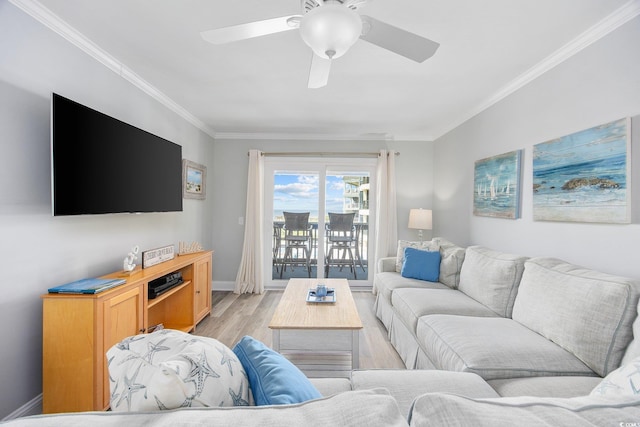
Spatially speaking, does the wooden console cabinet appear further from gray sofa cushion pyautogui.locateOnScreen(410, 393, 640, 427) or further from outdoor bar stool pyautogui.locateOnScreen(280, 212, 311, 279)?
outdoor bar stool pyautogui.locateOnScreen(280, 212, 311, 279)

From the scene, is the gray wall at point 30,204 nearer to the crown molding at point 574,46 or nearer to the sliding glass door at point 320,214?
the sliding glass door at point 320,214

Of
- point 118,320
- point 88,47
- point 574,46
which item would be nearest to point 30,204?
point 118,320

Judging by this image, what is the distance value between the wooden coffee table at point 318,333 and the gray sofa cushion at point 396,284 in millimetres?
676

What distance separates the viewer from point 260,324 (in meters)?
3.25

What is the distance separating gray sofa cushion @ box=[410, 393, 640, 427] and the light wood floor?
81.5 inches

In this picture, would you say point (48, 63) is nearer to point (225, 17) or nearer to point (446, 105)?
point (225, 17)

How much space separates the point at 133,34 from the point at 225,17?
0.75m

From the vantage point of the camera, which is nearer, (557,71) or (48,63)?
(48,63)

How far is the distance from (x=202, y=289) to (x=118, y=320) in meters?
1.38

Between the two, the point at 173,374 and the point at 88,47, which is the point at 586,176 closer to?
the point at 173,374

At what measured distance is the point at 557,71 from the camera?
2186mm

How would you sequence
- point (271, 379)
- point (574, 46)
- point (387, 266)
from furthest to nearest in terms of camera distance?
1. point (387, 266)
2. point (574, 46)
3. point (271, 379)

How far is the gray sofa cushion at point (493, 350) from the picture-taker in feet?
4.79

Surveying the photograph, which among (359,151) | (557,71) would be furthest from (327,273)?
(557,71)
